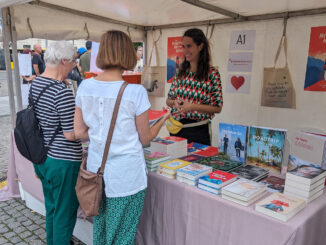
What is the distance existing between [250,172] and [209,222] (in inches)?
16.9

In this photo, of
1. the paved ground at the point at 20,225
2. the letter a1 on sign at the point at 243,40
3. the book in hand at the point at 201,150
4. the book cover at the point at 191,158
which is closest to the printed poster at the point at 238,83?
the letter a1 on sign at the point at 243,40

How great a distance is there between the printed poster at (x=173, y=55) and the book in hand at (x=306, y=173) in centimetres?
287

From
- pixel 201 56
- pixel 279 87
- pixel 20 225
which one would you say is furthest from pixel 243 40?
pixel 20 225

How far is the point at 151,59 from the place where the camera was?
4.59 meters

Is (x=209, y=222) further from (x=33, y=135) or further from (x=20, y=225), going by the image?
(x=20, y=225)

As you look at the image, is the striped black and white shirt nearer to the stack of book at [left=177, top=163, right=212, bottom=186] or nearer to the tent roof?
the stack of book at [left=177, top=163, right=212, bottom=186]

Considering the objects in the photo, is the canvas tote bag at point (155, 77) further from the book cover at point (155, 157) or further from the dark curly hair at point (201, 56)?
the book cover at point (155, 157)

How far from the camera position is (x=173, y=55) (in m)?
4.24

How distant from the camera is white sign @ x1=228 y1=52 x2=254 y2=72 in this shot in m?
3.46

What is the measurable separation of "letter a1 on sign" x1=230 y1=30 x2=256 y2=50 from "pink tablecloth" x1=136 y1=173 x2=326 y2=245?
7.90ft

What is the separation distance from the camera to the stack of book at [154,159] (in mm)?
1760

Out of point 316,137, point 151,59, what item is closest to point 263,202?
point 316,137

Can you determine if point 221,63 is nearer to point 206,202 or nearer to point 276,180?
point 276,180

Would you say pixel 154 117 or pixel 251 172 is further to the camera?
pixel 154 117
